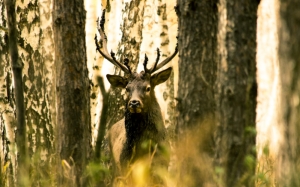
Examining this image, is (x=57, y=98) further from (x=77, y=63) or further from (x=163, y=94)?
(x=163, y=94)

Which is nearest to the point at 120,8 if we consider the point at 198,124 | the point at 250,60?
the point at 198,124

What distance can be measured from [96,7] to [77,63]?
499 cm

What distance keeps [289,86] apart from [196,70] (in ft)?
6.72

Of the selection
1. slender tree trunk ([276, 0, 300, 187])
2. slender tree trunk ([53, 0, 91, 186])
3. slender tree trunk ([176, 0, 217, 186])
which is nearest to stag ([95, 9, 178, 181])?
slender tree trunk ([53, 0, 91, 186])

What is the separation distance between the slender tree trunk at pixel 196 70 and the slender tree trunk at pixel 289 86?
66.6 inches

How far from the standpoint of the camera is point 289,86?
426 centimetres

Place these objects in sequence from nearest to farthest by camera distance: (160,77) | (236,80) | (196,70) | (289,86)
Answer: (289,86), (236,80), (196,70), (160,77)

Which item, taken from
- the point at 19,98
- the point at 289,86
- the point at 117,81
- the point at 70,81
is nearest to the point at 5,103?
the point at 117,81

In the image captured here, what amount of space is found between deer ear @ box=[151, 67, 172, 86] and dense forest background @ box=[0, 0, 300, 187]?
74 centimetres

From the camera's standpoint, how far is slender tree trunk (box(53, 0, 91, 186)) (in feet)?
21.8

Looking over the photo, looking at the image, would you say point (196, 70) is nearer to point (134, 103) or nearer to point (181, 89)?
point (181, 89)

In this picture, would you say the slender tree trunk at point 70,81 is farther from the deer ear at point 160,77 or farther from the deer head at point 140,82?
the deer ear at point 160,77

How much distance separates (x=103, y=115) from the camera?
4.20m

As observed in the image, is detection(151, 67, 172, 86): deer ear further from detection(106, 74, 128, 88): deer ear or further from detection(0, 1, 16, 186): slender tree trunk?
detection(0, 1, 16, 186): slender tree trunk
